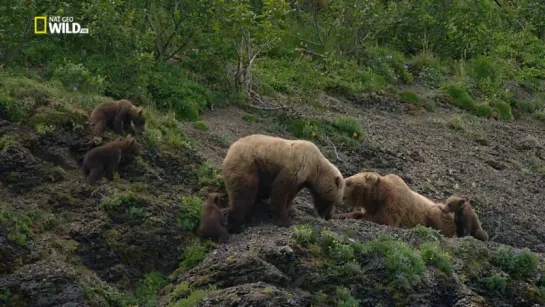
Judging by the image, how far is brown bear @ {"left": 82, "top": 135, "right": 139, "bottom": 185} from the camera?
13.5 meters

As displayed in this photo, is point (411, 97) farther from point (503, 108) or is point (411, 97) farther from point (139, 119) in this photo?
point (139, 119)

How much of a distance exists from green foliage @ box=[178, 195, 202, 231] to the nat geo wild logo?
4.78m

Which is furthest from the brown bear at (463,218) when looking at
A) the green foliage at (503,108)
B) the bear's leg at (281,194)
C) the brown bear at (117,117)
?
the green foliage at (503,108)

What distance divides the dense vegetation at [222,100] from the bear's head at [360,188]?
1.96m

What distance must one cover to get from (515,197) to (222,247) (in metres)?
7.78

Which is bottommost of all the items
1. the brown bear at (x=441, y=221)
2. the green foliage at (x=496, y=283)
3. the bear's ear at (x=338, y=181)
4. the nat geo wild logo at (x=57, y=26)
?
the brown bear at (x=441, y=221)

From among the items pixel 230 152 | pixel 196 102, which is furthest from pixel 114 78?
pixel 230 152

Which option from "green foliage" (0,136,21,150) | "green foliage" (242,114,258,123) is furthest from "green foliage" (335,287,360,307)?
"green foliage" (242,114,258,123)

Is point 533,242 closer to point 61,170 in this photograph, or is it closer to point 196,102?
point 196,102

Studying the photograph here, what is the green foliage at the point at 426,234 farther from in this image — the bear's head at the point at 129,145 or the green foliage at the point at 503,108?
the green foliage at the point at 503,108

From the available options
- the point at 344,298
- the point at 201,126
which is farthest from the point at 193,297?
the point at 201,126

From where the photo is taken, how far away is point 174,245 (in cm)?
1290

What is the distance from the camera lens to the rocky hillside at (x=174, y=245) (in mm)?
11516

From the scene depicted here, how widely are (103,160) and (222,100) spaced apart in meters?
5.51
